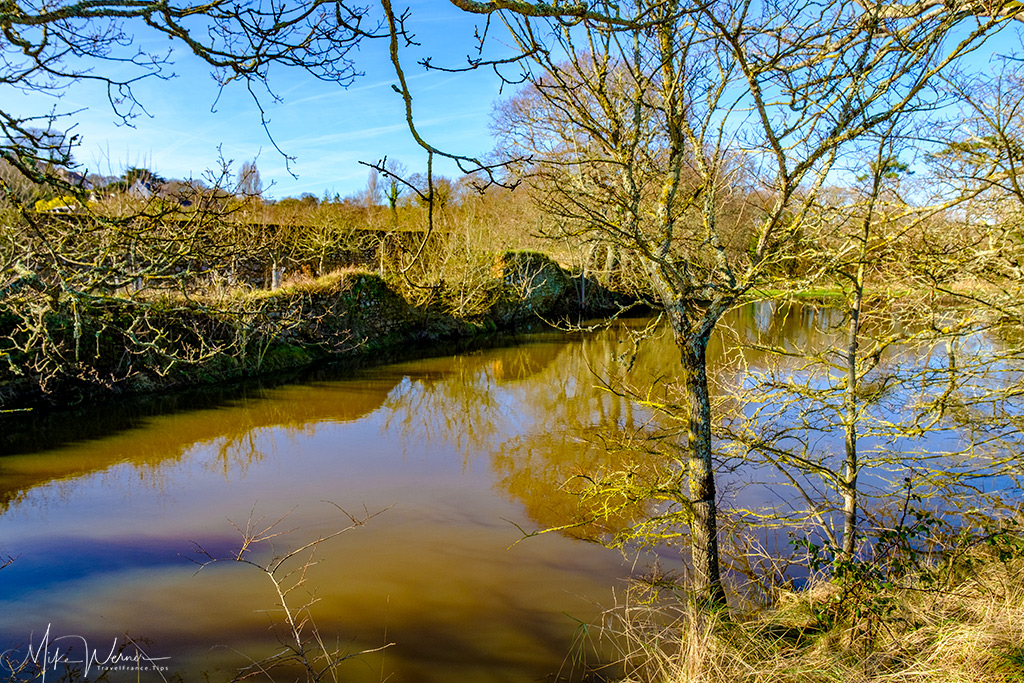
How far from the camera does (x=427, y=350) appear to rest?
17875mm

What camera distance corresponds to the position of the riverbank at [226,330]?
902cm

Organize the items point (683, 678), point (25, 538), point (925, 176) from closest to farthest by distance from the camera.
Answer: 1. point (683, 678)
2. point (925, 176)
3. point (25, 538)

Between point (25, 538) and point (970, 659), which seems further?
point (25, 538)

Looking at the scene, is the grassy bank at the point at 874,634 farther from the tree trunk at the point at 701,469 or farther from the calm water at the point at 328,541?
the calm water at the point at 328,541

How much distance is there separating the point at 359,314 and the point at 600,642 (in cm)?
1388

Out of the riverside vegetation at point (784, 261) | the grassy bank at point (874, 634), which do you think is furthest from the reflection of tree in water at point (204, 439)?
the grassy bank at point (874, 634)

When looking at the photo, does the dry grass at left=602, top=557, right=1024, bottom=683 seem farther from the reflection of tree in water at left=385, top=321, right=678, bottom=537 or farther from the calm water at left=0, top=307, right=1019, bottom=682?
the reflection of tree in water at left=385, top=321, right=678, bottom=537

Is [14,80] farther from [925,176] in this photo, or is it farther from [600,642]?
[925,176]

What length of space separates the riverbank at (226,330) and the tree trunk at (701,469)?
8.52 feet

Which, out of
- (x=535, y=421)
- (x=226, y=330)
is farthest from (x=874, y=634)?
(x=226, y=330)

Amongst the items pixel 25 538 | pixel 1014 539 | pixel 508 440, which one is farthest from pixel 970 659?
pixel 25 538

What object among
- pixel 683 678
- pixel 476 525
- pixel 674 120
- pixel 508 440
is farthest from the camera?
pixel 508 440

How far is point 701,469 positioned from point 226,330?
39.4 feet

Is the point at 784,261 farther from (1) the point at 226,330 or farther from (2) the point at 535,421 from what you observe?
(1) the point at 226,330
